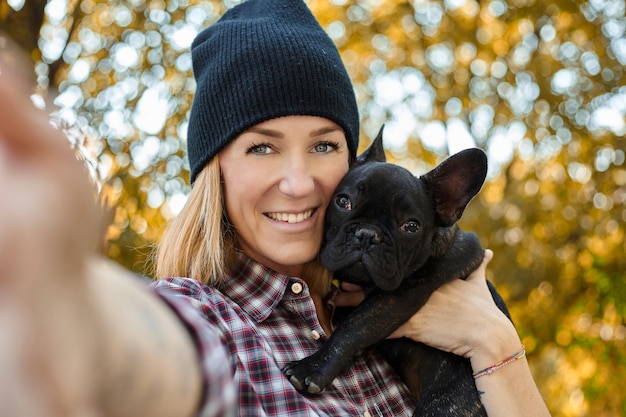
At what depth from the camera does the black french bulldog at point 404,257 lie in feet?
6.52

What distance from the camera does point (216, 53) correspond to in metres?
2.08

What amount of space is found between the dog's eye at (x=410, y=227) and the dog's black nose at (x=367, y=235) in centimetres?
10

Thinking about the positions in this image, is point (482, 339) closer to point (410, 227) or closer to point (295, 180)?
point (410, 227)

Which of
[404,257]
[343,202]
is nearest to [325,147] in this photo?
[343,202]

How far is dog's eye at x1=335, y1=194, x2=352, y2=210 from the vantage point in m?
2.17

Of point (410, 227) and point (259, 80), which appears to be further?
point (410, 227)

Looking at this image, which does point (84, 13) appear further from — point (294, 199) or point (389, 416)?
point (389, 416)

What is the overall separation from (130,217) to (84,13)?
143cm

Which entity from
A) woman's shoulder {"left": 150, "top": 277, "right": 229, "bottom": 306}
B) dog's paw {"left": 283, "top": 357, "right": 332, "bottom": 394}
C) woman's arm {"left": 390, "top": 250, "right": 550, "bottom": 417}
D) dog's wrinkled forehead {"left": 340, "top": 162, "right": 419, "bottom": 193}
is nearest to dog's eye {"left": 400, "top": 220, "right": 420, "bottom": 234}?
dog's wrinkled forehead {"left": 340, "top": 162, "right": 419, "bottom": 193}

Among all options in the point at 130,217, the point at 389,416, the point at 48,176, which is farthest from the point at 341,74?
the point at 130,217

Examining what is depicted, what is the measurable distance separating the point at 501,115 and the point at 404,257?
469cm

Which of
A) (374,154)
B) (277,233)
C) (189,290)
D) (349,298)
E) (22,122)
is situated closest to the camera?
(22,122)

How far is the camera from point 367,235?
2090mm

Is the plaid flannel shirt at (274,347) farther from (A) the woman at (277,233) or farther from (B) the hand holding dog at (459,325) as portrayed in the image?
(B) the hand holding dog at (459,325)
